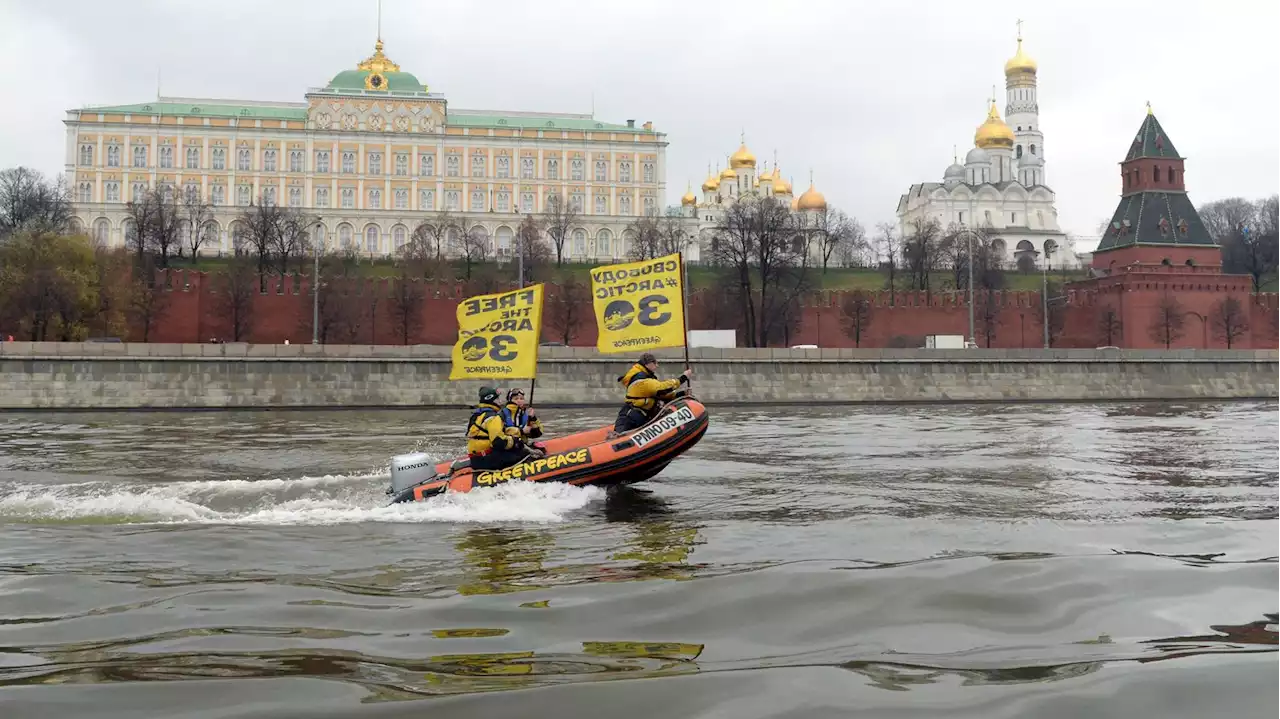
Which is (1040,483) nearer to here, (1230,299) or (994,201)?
(1230,299)

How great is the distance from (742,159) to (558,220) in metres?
45.0

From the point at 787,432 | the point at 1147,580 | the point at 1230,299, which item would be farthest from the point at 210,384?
the point at 1230,299

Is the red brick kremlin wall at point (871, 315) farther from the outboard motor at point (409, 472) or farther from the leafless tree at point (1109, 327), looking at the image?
the outboard motor at point (409, 472)

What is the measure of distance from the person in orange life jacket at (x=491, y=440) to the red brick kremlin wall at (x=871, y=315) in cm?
4479

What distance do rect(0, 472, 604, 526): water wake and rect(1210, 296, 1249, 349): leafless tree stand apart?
59.4 m

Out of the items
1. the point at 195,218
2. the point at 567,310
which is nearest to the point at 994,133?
the point at 567,310

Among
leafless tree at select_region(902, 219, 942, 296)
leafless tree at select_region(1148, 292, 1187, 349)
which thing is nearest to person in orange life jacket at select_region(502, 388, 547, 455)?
leafless tree at select_region(1148, 292, 1187, 349)

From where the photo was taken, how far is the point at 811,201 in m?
116

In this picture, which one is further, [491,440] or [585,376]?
[585,376]

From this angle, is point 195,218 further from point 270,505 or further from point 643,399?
point 643,399

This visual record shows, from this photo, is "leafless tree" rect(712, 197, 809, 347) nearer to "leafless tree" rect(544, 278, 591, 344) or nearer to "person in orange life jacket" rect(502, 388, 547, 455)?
"leafless tree" rect(544, 278, 591, 344)

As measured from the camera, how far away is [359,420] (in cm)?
3203

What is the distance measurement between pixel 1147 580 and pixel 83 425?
28635 millimetres

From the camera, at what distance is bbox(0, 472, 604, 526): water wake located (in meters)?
11.3
